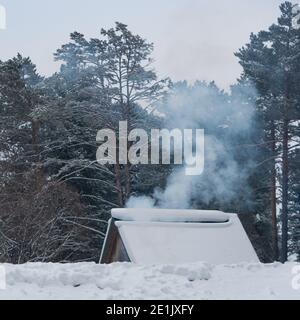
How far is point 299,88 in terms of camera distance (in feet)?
72.1

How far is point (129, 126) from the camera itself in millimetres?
22516

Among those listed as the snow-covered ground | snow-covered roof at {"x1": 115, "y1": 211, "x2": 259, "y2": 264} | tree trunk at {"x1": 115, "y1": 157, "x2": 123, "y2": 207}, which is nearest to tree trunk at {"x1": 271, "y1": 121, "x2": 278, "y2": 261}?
tree trunk at {"x1": 115, "y1": 157, "x2": 123, "y2": 207}

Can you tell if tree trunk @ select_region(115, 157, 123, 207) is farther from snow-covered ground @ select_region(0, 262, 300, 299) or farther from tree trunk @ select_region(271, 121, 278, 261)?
snow-covered ground @ select_region(0, 262, 300, 299)

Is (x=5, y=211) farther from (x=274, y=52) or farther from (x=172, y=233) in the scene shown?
(x=274, y=52)

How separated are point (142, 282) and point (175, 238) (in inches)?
190

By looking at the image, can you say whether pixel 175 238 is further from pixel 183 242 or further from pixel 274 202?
pixel 274 202

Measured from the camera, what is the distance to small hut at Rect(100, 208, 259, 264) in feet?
37.4

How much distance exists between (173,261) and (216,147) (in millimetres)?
11610

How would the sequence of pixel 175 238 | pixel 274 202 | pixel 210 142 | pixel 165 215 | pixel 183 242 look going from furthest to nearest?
pixel 274 202, pixel 210 142, pixel 165 215, pixel 175 238, pixel 183 242

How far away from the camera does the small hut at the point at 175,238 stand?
449 inches

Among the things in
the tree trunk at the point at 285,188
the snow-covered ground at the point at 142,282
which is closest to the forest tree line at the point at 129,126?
the tree trunk at the point at 285,188

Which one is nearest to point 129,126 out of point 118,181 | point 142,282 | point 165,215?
point 118,181

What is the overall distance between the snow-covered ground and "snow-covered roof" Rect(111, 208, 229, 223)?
4472 millimetres
